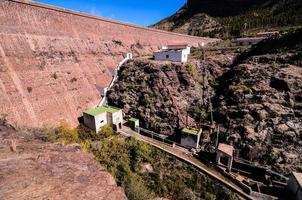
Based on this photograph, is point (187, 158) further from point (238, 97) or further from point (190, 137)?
point (238, 97)

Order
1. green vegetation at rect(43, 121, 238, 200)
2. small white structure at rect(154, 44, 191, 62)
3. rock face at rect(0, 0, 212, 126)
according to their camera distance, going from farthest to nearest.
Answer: small white structure at rect(154, 44, 191, 62) < rock face at rect(0, 0, 212, 126) < green vegetation at rect(43, 121, 238, 200)

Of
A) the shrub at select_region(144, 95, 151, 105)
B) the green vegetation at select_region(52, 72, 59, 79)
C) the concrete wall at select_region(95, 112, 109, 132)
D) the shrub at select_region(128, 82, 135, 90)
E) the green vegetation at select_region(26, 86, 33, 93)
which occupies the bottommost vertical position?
the concrete wall at select_region(95, 112, 109, 132)

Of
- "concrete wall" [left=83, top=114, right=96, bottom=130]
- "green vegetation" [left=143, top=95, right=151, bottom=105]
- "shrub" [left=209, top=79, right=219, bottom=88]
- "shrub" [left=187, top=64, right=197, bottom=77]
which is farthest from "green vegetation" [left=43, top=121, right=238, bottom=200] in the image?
"shrub" [left=209, top=79, right=219, bottom=88]

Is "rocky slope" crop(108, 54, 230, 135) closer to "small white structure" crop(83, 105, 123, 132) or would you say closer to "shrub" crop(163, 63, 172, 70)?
"shrub" crop(163, 63, 172, 70)

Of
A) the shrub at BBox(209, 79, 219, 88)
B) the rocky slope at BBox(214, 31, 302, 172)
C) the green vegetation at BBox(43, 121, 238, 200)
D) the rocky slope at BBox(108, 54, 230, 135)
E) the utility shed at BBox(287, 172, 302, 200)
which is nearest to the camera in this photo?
the utility shed at BBox(287, 172, 302, 200)

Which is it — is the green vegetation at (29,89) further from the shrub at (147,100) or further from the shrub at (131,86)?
the shrub at (147,100)

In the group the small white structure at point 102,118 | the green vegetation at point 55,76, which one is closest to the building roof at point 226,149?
the small white structure at point 102,118
